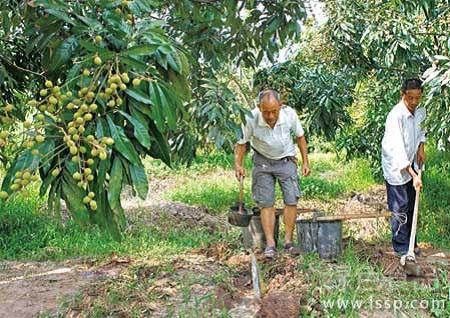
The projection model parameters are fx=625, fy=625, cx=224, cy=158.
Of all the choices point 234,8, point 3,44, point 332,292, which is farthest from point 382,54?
point 3,44

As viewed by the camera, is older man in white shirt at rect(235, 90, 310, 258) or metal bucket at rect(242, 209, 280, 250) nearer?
older man in white shirt at rect(235, 90, 310, 258)

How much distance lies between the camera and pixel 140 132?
2072mm

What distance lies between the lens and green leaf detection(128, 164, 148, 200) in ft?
6.76

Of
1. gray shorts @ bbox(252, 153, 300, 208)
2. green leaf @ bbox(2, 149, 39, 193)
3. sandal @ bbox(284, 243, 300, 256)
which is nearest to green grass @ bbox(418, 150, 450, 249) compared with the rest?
gray shorts @ bbox(252, 153, 300, 208)

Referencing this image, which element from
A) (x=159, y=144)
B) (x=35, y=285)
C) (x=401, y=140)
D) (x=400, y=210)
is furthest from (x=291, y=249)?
(x=159, y=144)

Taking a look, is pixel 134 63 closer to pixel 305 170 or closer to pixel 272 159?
pixel 272 159

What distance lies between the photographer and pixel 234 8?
12.1ft

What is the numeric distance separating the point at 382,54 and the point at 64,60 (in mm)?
3624

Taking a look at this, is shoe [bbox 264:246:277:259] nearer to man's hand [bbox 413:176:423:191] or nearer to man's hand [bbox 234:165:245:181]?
man's hand [bbox 234:165:245:181]

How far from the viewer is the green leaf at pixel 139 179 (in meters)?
2.06

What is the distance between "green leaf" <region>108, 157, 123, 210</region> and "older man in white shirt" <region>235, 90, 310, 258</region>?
7.96 ft

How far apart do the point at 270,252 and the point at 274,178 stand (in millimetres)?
611

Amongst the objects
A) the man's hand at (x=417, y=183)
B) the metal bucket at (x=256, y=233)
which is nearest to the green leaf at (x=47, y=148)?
the metal bucket at (x=256, y=233)

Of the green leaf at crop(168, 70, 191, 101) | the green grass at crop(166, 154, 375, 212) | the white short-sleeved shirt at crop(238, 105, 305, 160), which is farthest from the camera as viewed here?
the green grass at crop(166, 154, 375, 212)
